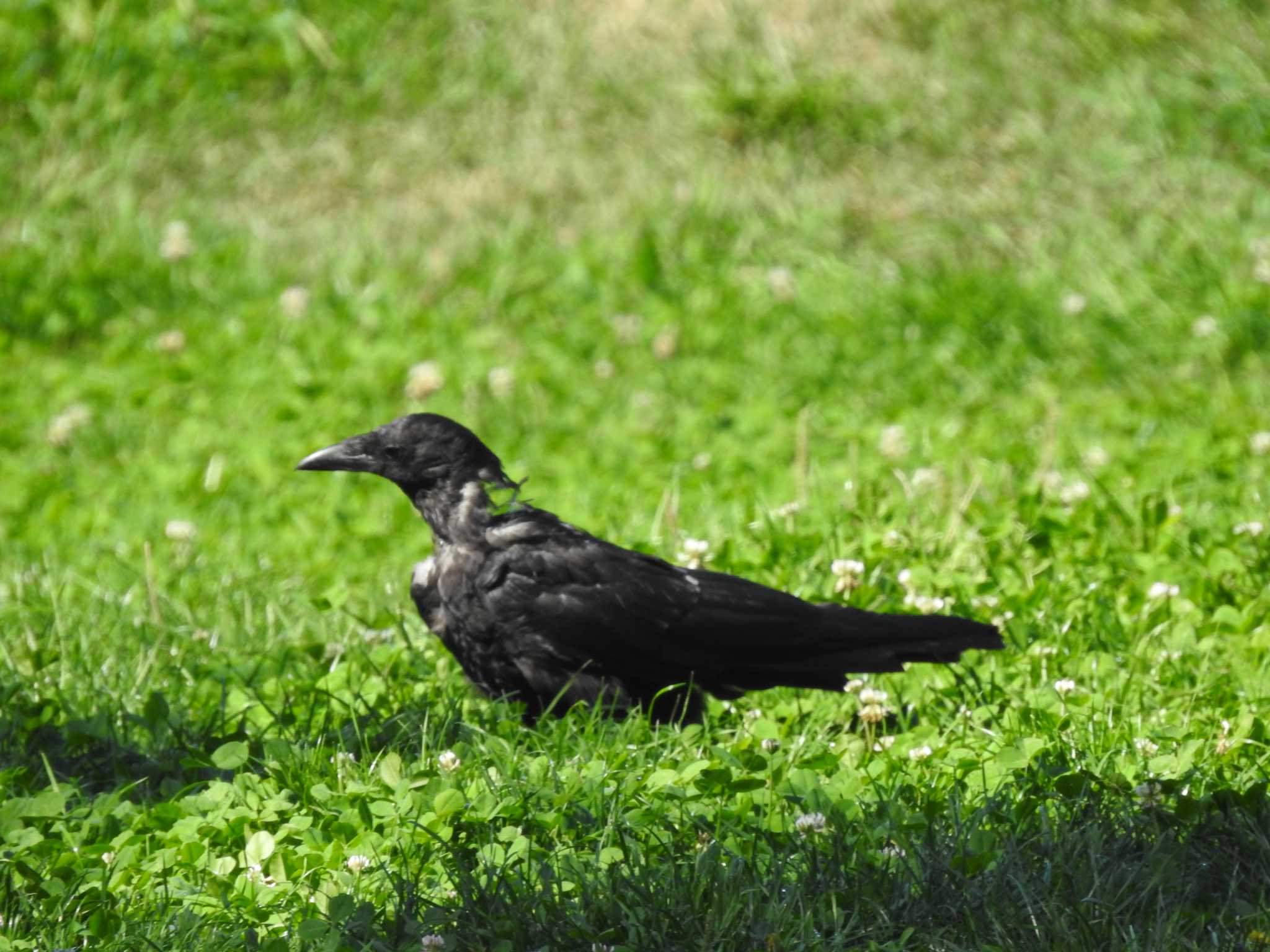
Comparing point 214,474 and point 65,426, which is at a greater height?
point 214,474

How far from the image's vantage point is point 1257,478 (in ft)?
19.5

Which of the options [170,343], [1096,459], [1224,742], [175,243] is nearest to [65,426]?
[170,343]

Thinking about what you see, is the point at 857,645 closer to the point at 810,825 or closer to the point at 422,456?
the point at 810,825

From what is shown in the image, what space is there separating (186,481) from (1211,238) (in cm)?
504

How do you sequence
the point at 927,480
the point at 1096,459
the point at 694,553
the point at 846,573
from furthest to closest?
the point at 1096,459 < the point at 927,480 < the point at 694,553 < the point at 846,573

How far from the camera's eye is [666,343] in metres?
8.26

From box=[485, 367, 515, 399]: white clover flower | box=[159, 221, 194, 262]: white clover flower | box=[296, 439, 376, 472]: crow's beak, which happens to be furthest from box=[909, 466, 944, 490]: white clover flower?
box=[159, 221, 194, 262]: white clover flower

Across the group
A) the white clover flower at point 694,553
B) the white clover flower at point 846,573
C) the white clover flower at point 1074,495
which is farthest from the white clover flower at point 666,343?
the white clover flower at point 846,573

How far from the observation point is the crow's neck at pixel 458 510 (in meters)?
4.29

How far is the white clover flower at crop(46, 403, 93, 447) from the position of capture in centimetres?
777

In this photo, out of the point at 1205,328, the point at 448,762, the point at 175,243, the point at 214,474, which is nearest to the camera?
the point at 448,762

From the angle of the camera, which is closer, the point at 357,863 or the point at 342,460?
the point at 357,863

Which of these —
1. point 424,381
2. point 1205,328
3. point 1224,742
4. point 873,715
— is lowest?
point 424,381

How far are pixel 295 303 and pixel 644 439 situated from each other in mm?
2317
